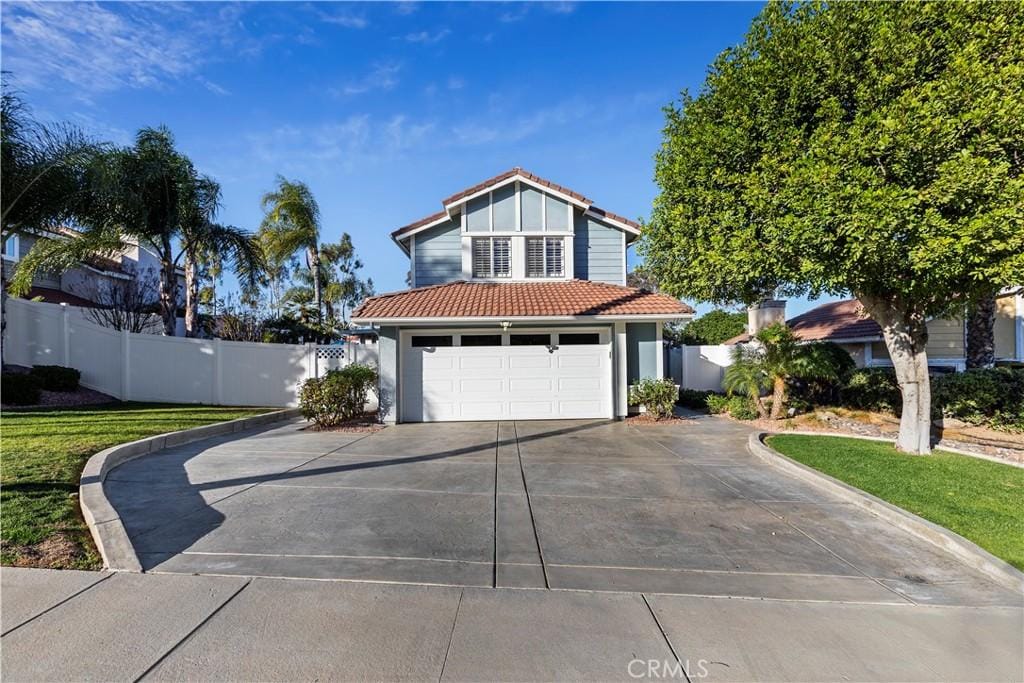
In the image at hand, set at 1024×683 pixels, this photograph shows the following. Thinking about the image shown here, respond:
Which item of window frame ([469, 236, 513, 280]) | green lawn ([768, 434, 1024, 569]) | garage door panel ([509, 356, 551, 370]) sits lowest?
green lawn ([768, 434, 1024, 569])

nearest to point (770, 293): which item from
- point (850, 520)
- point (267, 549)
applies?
point (850, 520)

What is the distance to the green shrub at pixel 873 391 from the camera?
11977 mm

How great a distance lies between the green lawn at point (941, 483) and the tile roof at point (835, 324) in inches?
325

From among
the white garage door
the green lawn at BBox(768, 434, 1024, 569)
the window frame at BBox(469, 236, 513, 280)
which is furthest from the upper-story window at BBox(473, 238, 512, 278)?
the green lawn at BBox(768, 434, 1024, 569)

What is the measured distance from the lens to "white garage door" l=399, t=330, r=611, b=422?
1186cm

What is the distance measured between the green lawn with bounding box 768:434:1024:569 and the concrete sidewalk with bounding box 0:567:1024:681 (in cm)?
150

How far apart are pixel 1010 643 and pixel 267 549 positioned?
5.36 metres

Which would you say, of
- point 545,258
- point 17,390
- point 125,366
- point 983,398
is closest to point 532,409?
point 545,258

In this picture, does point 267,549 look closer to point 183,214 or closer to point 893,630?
point 893,630

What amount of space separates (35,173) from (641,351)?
1519cm

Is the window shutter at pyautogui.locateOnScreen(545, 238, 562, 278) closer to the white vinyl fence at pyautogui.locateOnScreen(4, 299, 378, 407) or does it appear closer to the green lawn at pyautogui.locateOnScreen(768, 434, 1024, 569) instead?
the white vinyl fence at pyautogui.locateOnScreen(4, 299, 378, 407)

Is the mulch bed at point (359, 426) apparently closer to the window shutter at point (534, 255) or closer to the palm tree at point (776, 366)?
the window shutter at point (534, 255)

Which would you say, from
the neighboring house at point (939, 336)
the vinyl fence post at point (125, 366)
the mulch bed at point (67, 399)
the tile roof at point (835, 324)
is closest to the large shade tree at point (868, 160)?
the neighboring house at point (939, 336)

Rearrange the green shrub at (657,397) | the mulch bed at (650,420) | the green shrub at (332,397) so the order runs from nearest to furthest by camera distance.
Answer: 1. the green shrub at (332,397)
2. the mulch bed at (650,420)
3. the green shrub at (657,397)
